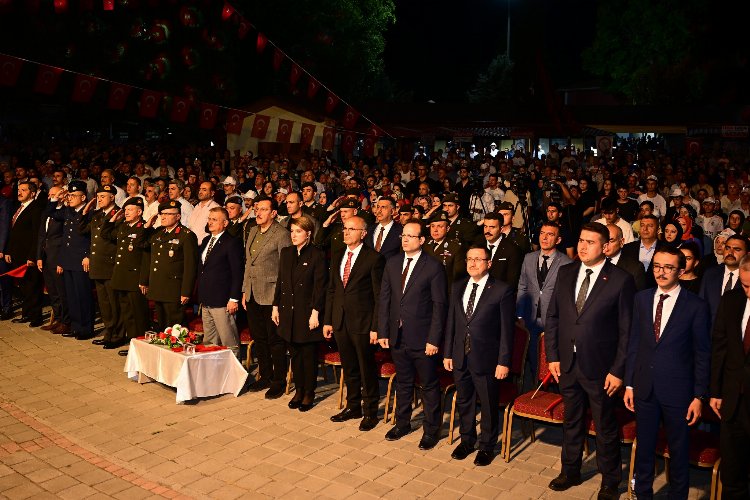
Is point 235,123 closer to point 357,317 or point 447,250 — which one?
point 447,250

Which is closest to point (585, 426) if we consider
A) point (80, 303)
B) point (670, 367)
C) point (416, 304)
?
point (670, 367)

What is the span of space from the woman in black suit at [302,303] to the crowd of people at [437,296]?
18mm

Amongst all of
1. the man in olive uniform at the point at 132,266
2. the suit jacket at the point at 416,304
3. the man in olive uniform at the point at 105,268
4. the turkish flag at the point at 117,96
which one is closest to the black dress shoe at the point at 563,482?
the suit jacket at the point at 416,304

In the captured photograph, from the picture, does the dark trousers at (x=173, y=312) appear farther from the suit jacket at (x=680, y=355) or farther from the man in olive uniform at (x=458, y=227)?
the suit jacket at (x=680, y=355)

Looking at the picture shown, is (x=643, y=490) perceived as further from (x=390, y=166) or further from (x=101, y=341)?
(x=390, y=166)

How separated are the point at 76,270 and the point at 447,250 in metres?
5.80

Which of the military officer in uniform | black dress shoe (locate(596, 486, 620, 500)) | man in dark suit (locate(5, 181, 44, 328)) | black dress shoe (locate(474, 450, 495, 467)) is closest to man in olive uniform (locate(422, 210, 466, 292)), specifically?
black dress shoe (locate(474, 450, 495, 467))

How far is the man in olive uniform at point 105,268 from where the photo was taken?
449 inches

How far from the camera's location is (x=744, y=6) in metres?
35.5

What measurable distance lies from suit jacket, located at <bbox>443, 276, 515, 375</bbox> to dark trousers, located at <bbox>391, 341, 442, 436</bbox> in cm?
49

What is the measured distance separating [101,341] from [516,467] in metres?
7.05

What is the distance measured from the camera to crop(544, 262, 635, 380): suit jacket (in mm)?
6422

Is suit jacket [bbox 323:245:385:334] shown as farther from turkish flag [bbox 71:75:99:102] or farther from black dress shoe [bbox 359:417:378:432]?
turkish flag [bbox 71:75:99:102]

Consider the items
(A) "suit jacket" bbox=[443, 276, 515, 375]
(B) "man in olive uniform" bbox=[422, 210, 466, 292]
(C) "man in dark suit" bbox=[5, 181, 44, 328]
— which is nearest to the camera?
(A) "suit jacket" bbox=[443, 276, 515, 375]
